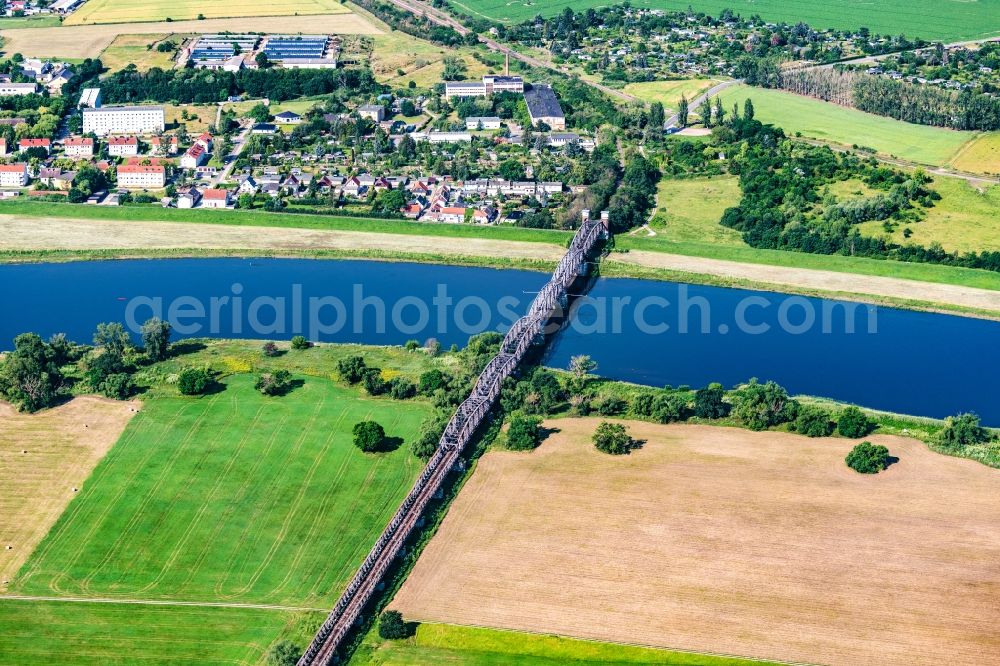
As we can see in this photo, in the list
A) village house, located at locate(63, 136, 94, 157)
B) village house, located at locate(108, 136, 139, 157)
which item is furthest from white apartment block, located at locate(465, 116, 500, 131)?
village house, located at locate(63, 136, 94, 157)

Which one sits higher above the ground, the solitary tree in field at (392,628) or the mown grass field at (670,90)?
the mown grass field at (670,90)

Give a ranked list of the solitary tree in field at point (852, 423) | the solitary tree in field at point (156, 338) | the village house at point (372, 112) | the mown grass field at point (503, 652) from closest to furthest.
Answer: the mown grass field at point (503, 652), the solitary tree in field at point (852, 423), the solitary tree in field at point (156, 338), the village house at point (372, 112)

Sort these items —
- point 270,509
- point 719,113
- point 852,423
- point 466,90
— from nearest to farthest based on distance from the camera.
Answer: point 270,509 < point 852,423 < point 719,113 < point 466,90

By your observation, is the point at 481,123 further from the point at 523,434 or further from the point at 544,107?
the point at 523,434

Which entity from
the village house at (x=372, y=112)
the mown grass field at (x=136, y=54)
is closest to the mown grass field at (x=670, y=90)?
the village house at (x=372, y=112)

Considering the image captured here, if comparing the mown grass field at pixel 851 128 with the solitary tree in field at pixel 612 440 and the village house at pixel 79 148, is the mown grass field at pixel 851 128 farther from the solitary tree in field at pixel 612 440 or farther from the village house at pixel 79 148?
the village house at pixel 79 148

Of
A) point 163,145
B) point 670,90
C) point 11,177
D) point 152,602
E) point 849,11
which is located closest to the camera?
point 152,602

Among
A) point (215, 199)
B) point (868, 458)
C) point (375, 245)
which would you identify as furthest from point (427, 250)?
point (868, 458)

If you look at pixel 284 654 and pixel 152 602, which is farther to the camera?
pixel 152 602
